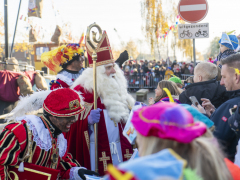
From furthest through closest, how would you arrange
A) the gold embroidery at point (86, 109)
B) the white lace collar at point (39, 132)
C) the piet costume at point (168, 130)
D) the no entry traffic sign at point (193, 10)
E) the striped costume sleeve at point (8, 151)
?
1. the no entry traffic sign at point (193, 10)
2. the gold embroidery at point (86, 109)
3. the white lace collar at point (39, 132)
4. the striped costume sleeve at point (8, 151)
5. the piet costume at point (168, 130)

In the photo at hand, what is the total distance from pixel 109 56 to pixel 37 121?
150cm

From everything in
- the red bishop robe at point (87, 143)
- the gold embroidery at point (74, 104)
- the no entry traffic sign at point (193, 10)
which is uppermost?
the no entry traffic sign at point (193, 10)

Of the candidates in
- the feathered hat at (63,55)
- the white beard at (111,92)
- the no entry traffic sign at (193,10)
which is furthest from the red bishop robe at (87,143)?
the no entry traffic sign at (193,10)

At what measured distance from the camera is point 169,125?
953mm

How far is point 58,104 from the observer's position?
Result: 2.12m

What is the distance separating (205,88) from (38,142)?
1.96 metres

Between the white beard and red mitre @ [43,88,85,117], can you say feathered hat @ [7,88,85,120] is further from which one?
the white beard

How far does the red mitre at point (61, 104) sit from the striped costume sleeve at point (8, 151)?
36cm

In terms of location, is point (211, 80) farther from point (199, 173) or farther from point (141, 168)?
point (141, 168)

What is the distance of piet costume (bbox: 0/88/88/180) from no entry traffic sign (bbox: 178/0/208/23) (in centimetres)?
393

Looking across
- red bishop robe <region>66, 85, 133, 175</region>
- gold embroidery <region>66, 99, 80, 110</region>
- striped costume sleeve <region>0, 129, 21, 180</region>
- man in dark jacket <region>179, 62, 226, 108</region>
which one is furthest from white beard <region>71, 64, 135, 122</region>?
striped costume sleeve <region>0, 129, 21, 180</region>

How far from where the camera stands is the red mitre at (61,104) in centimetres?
212

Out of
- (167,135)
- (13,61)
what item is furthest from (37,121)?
(13,61)

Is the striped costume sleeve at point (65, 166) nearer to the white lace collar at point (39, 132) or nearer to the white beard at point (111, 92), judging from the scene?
the white lace collar at point (39, 132)
